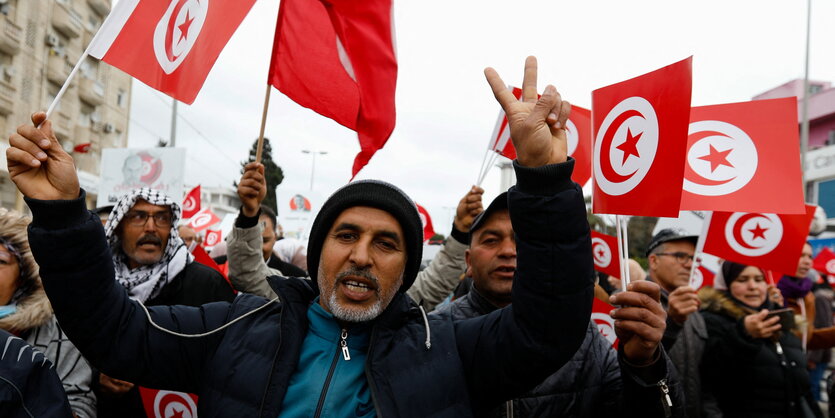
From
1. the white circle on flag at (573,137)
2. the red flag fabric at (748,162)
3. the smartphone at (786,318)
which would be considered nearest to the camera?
the red flag fabric at (748,162)

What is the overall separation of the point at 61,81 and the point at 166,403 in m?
26.7

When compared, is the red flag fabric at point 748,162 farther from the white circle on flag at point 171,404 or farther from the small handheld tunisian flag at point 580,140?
the white circle on flag at point 171,404

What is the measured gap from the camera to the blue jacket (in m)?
1.56

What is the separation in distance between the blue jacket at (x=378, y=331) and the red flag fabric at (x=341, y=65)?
134 centimetres

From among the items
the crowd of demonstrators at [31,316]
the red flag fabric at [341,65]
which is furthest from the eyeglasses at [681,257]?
the crowd of demonstrators at [31,316]

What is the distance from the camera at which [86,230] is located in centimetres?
158

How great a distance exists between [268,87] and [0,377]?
1605mm

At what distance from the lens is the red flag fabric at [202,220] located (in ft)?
29.8

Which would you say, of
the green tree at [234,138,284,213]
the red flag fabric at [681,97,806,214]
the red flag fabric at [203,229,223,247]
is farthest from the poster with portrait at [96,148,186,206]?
the green tree at [234,138,284,213]

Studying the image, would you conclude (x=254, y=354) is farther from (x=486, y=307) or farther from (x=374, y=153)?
(x=374, y=153)

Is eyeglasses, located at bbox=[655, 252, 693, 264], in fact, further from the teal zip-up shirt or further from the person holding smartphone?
the teal zip-up shirt

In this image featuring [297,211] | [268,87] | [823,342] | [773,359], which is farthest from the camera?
[297,211]

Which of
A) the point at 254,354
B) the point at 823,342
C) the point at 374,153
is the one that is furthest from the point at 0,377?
the point at 823,342

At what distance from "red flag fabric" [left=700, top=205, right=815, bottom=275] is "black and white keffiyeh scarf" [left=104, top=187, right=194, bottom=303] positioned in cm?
308
